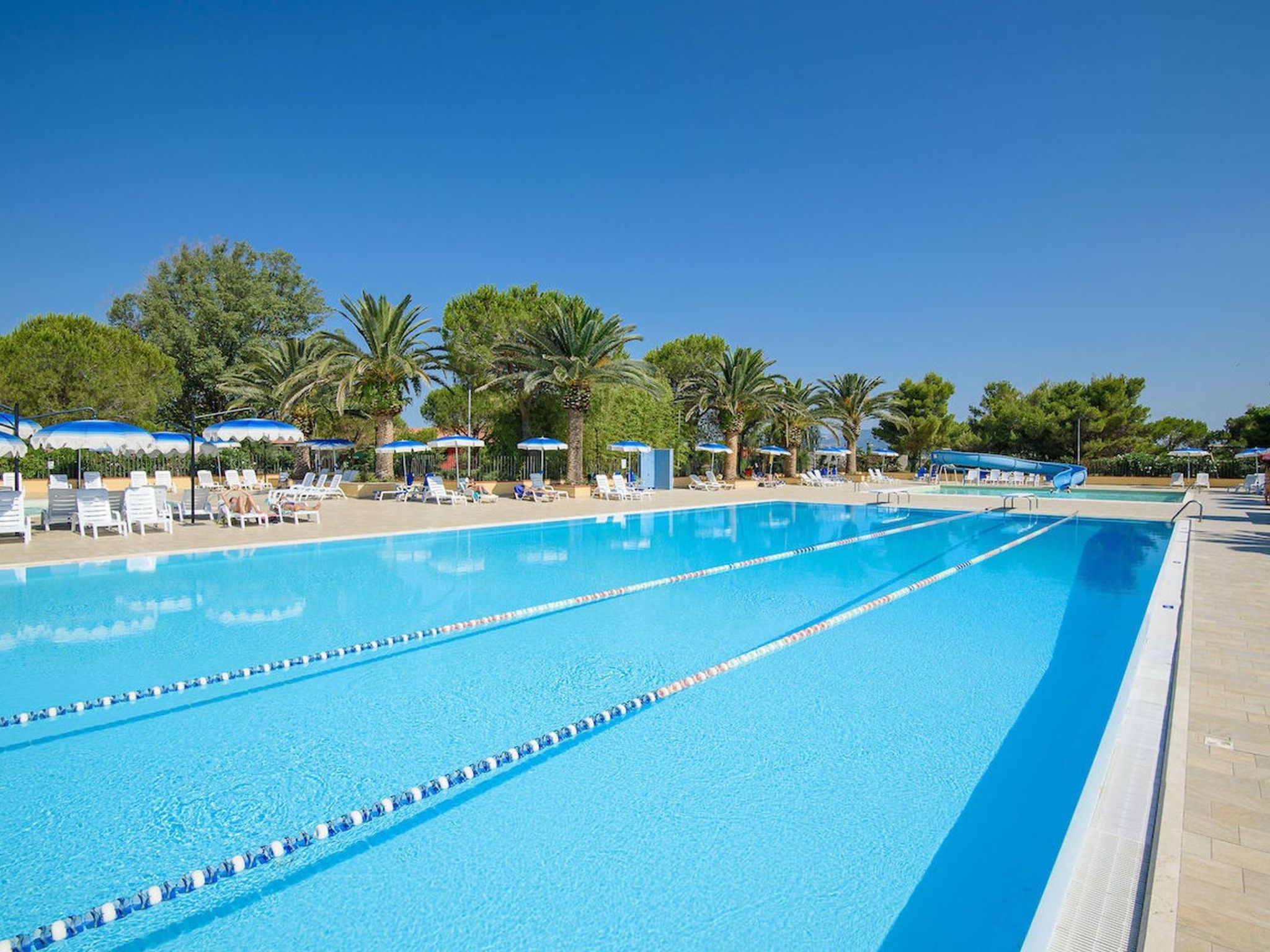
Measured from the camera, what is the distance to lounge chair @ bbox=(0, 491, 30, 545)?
1107 cm

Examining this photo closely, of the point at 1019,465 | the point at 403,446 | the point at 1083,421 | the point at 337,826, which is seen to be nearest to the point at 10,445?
the point at 403,446

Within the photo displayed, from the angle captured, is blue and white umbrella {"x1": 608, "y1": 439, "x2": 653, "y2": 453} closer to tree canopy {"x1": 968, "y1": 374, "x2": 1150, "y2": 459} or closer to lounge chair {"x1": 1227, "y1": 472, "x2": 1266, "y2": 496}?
lounge chair {"x1": 1227, "y1": 472, "x2": 1266, "y2": 496}

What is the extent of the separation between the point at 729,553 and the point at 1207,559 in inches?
272

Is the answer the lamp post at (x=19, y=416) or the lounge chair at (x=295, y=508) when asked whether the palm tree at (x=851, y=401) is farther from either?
the lamp post at (x=19, y=416)

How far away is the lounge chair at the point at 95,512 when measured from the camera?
12.1m

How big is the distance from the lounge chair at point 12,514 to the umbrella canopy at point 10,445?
9.98ft

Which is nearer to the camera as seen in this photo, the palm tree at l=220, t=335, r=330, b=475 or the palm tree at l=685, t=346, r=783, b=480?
the palm tree at l=220, t=335, r=330, b=475

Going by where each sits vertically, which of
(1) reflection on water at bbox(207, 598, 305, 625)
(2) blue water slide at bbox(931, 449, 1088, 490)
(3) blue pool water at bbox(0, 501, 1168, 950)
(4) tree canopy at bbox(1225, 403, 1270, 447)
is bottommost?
(3) blue pool water at bbox(0, 501, 1168, 950)

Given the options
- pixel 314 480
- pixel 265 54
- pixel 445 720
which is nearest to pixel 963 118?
pixel 265 54

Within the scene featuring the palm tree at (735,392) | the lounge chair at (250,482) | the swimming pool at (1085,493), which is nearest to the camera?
the lounge chair at (250,482)

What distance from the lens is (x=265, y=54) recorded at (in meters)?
20.9

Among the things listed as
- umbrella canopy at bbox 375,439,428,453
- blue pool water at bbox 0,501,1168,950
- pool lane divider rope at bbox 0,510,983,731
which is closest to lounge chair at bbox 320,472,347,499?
umbrella canopy at bbox 375,439,428,453

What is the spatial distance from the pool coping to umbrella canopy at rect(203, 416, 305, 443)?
16064 millimetres

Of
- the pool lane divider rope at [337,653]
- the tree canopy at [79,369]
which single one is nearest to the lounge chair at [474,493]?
the pool lane divider rope at [337,653]
